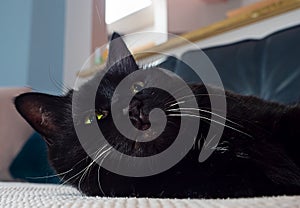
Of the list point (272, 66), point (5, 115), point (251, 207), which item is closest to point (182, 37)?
point (272, 66)

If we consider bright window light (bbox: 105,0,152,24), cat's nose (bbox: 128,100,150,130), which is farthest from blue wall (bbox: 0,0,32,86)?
cat's nose (bbox: 128,100,150,130)

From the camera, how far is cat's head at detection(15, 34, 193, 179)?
651mm

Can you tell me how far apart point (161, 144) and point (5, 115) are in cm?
88

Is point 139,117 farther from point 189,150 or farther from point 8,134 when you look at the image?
point 8,134

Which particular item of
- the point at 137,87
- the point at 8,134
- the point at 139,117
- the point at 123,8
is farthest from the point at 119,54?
the point at 123,8

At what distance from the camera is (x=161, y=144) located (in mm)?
649

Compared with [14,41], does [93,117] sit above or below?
above

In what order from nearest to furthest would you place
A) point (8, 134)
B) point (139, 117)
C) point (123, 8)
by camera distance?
point (139, 117) < point (8, 134) < point (123, 8)

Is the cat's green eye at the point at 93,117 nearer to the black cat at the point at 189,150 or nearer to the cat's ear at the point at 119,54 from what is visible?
the black cat at the point at 189,150

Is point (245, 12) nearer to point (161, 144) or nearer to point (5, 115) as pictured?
point (5, 115)

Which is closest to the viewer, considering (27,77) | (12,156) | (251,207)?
(251,207)

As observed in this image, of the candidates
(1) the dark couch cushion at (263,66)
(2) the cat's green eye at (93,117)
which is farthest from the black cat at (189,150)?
(1) the dark couch cushion at (263,66)

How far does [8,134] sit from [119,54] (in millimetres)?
619

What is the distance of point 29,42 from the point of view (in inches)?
85.7
